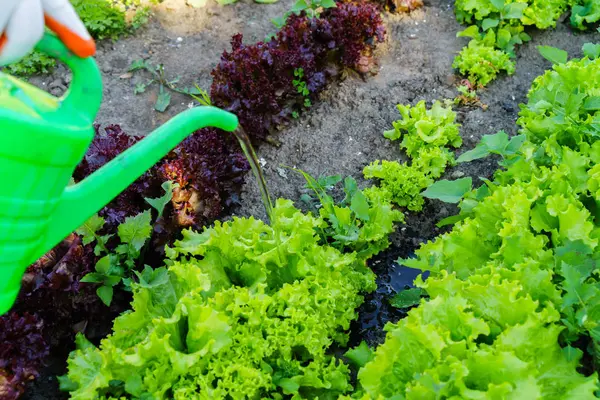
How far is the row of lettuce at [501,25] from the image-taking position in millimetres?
4203

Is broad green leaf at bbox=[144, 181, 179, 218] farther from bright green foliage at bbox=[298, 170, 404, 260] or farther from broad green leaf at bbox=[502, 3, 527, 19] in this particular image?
broad green leaf at bbox=[502, 3, 527, 19]

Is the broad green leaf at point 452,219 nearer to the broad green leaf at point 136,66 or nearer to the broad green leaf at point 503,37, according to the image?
the broad green leaf at point 503,37

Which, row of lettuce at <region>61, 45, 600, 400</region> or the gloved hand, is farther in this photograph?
row of lettuce at <region>61, 45, 600, 400</region>

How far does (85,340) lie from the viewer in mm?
2635

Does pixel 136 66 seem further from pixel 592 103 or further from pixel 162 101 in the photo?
pixel 592 103

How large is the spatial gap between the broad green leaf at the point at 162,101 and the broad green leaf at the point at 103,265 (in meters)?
1.63

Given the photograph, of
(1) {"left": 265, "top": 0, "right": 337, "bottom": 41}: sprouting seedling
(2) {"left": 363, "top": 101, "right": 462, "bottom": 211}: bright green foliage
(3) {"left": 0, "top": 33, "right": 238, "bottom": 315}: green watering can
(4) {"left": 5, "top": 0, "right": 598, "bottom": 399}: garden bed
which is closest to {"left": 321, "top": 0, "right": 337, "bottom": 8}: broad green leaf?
(1) {"left": 265, "top": 0, "right": 337, "bottom": 41}: sprouting seedling

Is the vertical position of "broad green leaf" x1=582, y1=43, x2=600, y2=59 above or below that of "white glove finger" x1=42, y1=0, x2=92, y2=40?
below

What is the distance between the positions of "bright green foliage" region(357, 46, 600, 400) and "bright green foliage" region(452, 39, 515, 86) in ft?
3.94

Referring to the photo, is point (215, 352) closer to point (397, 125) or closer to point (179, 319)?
point (179, 319)

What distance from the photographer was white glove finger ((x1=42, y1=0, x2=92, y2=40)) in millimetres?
1411

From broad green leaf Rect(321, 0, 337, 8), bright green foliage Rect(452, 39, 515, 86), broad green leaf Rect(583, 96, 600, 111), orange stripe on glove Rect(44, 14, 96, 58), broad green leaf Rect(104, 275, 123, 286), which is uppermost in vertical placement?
orange stripe on glove Rect(44, 14, 96, 58)

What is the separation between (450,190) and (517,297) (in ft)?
3.25

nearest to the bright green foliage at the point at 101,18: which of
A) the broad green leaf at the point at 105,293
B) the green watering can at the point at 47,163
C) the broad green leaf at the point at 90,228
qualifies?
the broad green leaf at the point at 90,228
